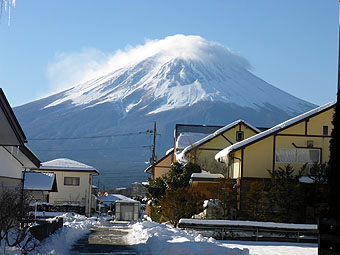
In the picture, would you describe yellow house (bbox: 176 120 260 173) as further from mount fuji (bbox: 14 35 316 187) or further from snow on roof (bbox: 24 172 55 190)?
mount fuji (bbox: 14 35 316 187)

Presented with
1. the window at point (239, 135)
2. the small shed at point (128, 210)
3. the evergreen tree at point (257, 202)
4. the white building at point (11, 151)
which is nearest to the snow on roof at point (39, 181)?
the window at point (239, 135)

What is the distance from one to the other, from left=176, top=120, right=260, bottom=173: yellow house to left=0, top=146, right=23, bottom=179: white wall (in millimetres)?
16113

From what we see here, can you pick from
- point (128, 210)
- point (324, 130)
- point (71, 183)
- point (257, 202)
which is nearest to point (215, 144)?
point (324, 130)

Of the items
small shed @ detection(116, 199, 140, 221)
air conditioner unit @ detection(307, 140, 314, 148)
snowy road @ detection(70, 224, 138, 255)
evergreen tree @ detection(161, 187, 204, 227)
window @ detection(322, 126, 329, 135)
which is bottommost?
small shed @ detection(116, 199, 140, 221)

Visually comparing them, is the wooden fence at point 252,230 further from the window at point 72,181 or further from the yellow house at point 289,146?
the window at point 72,181

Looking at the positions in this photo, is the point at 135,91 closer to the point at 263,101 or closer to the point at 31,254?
the point at 263,101

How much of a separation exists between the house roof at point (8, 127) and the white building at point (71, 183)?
3510cm

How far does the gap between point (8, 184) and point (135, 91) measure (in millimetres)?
164157

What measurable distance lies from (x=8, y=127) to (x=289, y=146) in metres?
16.1

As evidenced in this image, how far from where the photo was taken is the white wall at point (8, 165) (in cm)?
1908

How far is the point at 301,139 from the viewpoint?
93.6ft

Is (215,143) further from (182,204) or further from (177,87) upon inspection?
(177,87)

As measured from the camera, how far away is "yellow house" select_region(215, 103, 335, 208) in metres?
28.0

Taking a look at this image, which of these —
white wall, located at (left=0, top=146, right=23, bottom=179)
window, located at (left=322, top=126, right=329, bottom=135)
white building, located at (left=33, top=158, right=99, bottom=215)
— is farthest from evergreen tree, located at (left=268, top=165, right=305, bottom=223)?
white building, located at (left=33, top=158, right=99, bottom=215)
